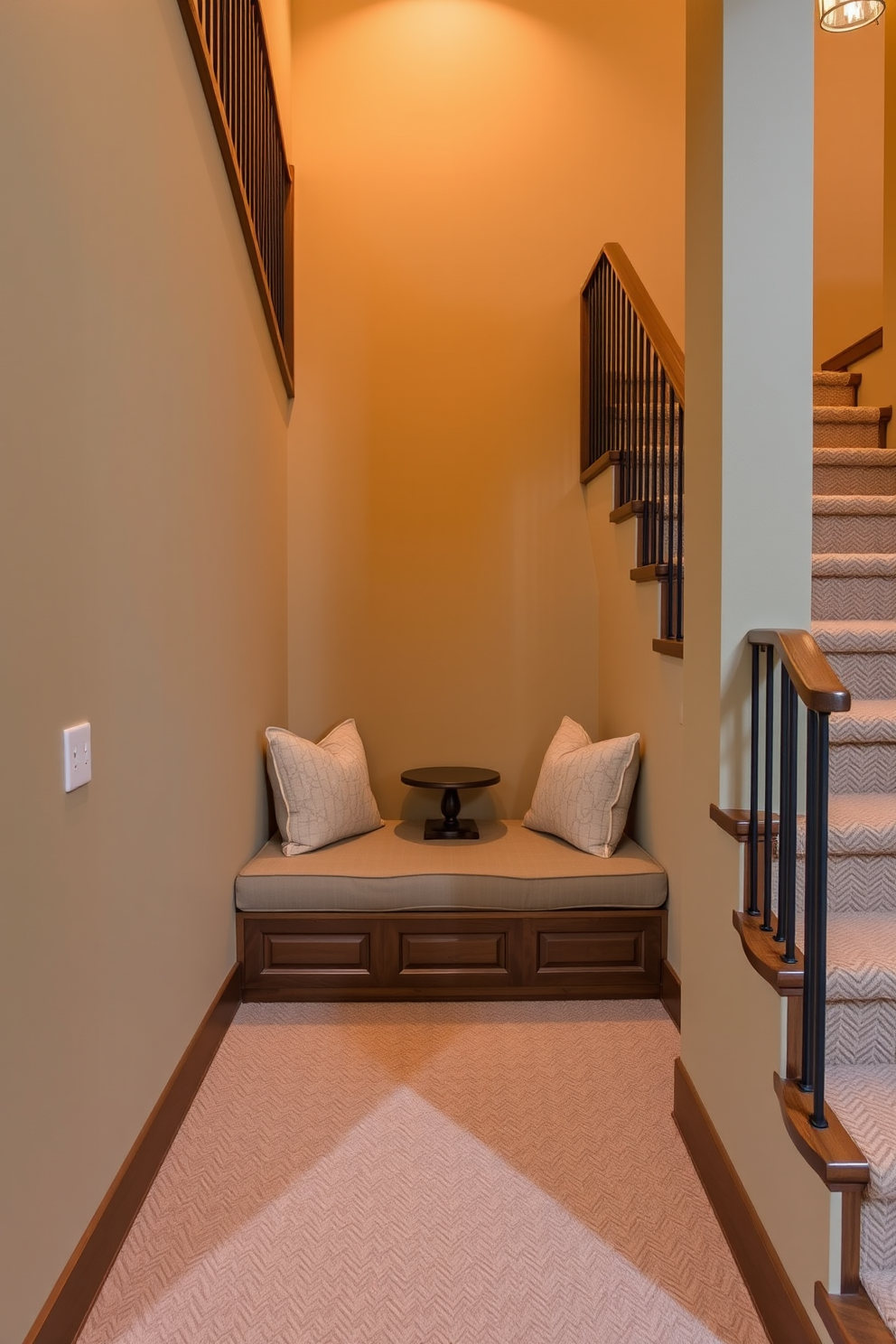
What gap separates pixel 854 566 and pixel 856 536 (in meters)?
0.36

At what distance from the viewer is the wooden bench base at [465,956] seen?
2795 mm

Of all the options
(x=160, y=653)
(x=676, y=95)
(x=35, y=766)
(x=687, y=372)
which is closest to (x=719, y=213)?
(x=687, y=372)

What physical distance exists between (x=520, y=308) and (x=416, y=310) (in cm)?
50

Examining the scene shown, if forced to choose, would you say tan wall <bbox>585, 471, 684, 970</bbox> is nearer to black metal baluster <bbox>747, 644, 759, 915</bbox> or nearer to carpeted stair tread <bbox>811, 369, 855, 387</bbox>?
black metal baluster <bbox>747, 644, 759, 915</bbox>

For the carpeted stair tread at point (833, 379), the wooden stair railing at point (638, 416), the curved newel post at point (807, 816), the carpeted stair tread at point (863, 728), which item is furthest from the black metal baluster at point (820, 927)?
the carpeted stair tread at point (833, 379)

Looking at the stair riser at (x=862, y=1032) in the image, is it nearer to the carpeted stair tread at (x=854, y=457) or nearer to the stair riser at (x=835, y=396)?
the carpeted stair tread at (x=854, y=457)

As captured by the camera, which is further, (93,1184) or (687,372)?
(687,372)

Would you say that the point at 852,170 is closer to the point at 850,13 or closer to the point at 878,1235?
the point at 850,13

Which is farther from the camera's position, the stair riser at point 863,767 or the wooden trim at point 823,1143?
the stair riser at point 863,767

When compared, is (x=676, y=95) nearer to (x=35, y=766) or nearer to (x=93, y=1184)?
(x=35, y=766)

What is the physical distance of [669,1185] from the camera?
1.84m

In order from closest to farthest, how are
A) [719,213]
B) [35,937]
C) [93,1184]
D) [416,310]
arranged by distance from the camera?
[35,937], [93,1184], [719,213], [416,310]

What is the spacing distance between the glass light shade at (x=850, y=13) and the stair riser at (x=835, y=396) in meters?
1.35

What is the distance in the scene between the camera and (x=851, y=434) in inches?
135
